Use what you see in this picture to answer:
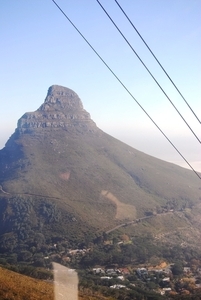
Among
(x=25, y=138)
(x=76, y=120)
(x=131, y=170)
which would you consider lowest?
(x=131, y=170)

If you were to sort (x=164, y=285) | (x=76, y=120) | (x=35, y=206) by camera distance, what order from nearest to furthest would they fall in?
(x=164, y=285), (x=35, y=206), (x=76, y=120)

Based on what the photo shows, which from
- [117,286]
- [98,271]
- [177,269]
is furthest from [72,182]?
[117,286]

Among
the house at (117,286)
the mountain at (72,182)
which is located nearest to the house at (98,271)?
the house at (117,286)

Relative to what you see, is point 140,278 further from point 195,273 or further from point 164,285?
point 195,273

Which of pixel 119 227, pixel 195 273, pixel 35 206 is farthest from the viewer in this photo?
pixel 35 206

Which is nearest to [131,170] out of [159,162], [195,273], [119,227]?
[159,162]

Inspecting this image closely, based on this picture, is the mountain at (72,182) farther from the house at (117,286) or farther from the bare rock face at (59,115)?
the house at (117,286)

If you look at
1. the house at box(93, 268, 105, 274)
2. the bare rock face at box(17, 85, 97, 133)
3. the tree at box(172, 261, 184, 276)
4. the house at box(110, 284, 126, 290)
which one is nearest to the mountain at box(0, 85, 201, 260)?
the bare rock face at box(17, 85, 97, 133)
